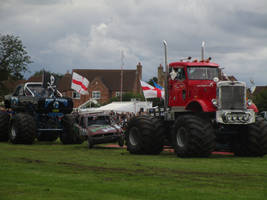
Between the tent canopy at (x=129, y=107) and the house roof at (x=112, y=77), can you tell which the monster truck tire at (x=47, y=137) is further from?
the house roof at (x=112, y=77)

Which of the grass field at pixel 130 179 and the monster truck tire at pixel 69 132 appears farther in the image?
the monster truck tire at pixel 69 132

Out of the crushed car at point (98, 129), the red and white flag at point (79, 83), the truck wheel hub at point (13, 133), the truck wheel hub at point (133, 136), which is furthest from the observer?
the red and white flag at point (79, 83)

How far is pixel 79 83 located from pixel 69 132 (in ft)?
30.0

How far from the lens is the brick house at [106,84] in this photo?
108312 millimetres

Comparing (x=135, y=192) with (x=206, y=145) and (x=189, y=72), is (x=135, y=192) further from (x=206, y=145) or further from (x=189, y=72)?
(x=189, y=72)

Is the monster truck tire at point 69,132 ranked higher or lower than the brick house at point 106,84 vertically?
lower

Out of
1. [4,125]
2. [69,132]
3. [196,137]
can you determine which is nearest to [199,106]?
[196,137]

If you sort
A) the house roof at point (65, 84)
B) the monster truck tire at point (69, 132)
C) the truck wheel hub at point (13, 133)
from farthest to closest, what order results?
the house roof at point (65, 84) → the monster truck tire at point (69, 132) → the truck wheel hub at point (13, 133)

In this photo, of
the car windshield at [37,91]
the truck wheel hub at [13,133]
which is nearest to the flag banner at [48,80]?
the car windshield at [37,91]

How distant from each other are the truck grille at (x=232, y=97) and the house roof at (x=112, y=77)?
89194 mm

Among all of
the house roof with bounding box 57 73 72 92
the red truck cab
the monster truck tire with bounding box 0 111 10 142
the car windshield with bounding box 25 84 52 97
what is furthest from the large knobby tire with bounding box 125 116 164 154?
the house roof with bounding box 57 73 72 92

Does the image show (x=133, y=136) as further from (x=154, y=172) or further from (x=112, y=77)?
(x=112, y=77)

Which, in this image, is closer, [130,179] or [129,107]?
[130,179]

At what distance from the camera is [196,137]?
1805cm
